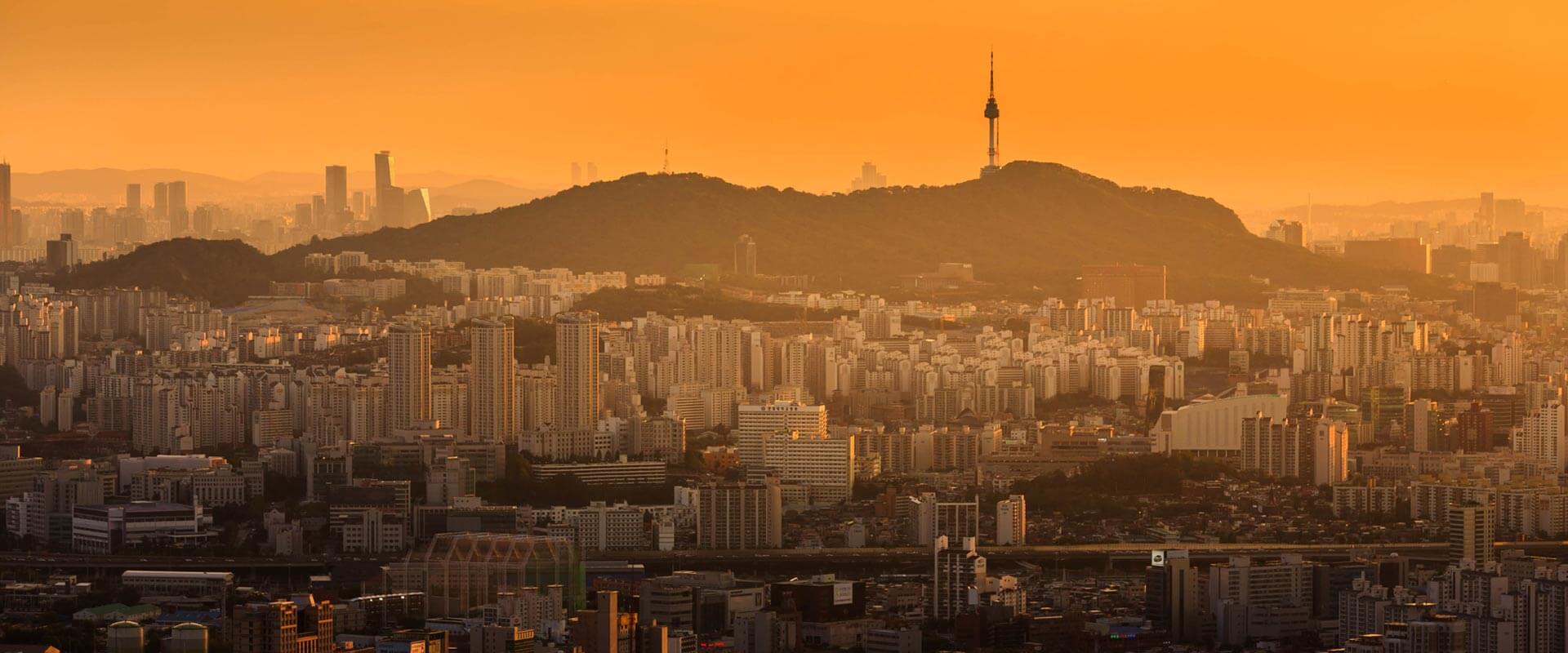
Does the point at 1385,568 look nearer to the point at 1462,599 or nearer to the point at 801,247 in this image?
the point at 1462,599

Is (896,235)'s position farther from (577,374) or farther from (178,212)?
(577,374)

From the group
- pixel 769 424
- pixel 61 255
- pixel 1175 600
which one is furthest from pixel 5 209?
pixel 1175 600

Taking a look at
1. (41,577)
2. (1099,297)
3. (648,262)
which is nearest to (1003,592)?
(41,577)

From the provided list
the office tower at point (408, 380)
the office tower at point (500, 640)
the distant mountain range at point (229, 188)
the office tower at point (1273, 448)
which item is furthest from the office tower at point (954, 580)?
the distant mountain range at point (229, 188)

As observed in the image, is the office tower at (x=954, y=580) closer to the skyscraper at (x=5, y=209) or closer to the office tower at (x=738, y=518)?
the office tower at (x=738, y=518)

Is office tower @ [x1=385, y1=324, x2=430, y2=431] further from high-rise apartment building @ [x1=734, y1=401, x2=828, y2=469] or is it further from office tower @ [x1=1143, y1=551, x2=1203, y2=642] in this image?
office tower @ [x1=1143, y1=551, x2=1203, y2=642]

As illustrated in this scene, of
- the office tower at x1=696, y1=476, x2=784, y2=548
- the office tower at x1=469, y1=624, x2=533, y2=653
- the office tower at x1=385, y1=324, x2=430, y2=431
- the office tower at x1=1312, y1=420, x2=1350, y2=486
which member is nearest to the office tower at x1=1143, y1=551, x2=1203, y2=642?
the office tower at x1=469, y1=624, x2=533, y2=653
